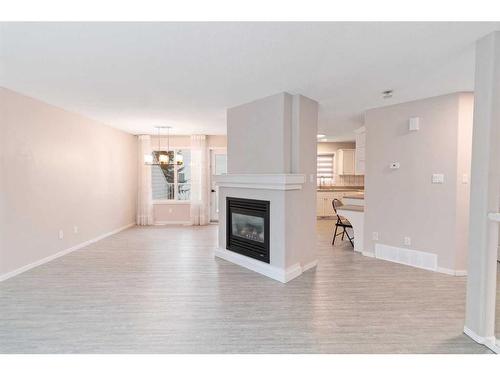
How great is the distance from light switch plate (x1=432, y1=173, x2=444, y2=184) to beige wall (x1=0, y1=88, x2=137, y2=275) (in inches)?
223

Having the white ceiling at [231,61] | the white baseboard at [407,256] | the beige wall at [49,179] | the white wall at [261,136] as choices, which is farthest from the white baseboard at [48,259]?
the white baseboard at [407,256]

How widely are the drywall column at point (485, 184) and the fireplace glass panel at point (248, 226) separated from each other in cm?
230

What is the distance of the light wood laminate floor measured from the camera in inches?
80.0

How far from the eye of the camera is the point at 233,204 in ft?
13.4

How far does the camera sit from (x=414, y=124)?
3760mm

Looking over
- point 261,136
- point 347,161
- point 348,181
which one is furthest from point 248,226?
point 348,181

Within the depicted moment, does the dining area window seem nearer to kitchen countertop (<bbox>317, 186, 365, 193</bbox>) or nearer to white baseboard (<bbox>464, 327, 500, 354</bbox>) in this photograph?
kitchen countertop (<bbox>317, 186, 365, 193</bbox>)

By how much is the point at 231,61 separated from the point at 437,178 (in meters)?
3.15

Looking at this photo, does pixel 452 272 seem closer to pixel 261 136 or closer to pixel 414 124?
pixel 414 124

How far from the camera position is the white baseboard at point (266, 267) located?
3320mm

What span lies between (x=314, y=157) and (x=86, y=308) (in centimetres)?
326

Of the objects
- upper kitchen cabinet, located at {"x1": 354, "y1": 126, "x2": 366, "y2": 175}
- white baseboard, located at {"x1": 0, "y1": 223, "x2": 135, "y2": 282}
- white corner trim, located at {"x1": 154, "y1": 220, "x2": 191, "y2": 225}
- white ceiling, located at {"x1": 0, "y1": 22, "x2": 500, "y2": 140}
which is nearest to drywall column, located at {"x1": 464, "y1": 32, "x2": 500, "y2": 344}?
white ceiling, located at {"x1": 0, "y1": 22, "x2": 500, "y2": 140}

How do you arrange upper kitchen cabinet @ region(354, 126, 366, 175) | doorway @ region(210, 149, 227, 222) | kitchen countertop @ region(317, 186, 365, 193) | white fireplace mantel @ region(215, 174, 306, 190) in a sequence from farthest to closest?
kitchen countertop @ region(317, 186, 365, 193), doorway @ region(210, 149, 227, 222), upper kitchen cabinet @ region(354, 126, 366, 175), white fireplace mantel @ region(215, 174, 306, 190)

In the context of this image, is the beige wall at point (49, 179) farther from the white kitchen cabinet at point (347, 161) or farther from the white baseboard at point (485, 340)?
the white kitchen cabinet at point (347, 161)
